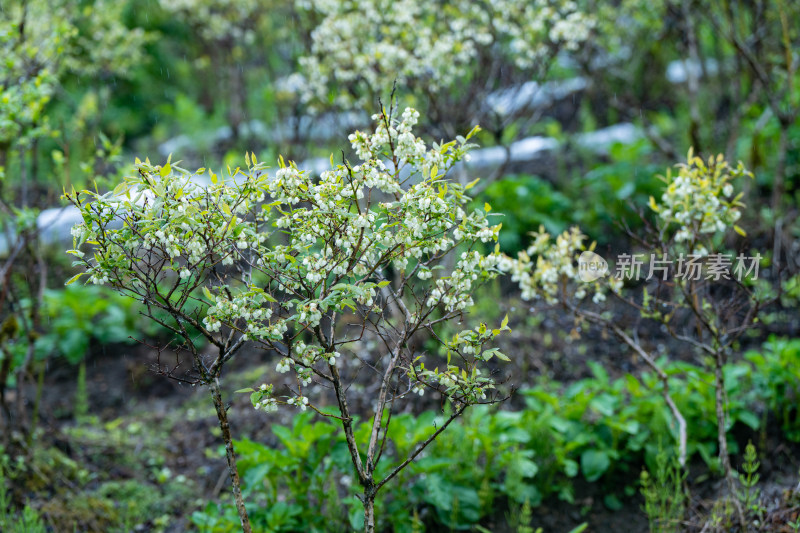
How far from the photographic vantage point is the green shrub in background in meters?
3.22

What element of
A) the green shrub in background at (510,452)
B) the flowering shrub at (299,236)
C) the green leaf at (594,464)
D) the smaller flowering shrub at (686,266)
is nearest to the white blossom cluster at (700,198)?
the smaller flowering shrub at (686,266)

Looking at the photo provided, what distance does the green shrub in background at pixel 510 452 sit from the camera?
3.22 metres

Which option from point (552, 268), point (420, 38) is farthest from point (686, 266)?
point (420, 38)

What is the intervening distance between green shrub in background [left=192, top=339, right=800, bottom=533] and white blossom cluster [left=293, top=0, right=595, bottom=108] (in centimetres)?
Answer: 268

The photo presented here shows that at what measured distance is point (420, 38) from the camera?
492cm

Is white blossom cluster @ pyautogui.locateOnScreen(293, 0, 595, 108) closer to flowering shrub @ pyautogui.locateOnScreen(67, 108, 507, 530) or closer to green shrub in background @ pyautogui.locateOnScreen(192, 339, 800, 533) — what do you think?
green shrub in background @ pyautogui.locateOnScreen(192, 339, 800, 533)

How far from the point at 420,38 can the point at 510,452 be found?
315cm

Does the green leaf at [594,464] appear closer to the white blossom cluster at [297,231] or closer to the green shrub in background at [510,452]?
the green shrub in background at [510,452]

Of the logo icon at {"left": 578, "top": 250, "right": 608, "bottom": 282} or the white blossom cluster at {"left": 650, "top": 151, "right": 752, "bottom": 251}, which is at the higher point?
the white blossom cluster at {"left": 650, "top": 151, "right": 752, "bottom": 251}

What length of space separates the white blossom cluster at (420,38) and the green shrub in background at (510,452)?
8.79ft

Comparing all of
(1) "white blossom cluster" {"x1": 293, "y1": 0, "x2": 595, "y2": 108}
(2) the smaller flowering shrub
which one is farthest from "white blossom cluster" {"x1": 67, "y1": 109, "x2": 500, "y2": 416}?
(1) "white blossom cluster" {"x1": 293, "y1": 0, "x2": 595, "y2": 108}

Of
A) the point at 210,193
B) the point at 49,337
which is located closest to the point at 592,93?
the point at 49,337

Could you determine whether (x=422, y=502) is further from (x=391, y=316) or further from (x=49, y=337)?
(x=49, y=337)

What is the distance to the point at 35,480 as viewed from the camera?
3.81 m
